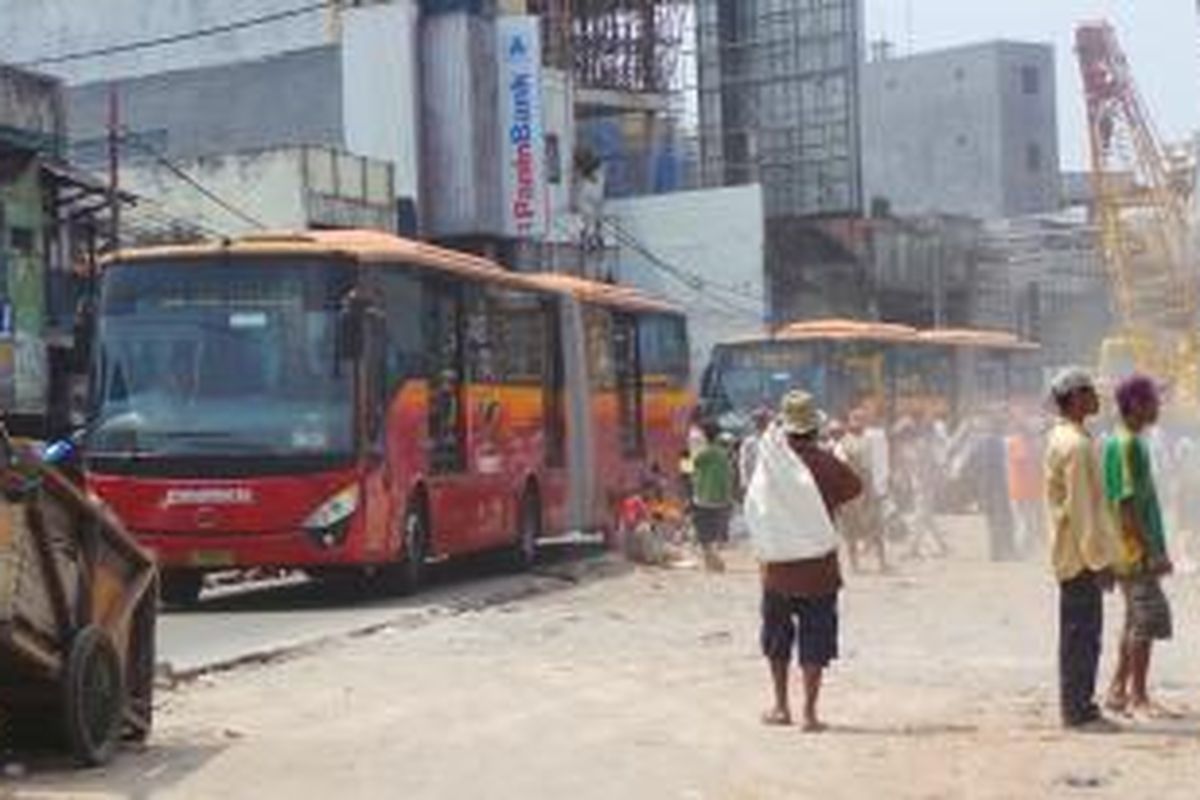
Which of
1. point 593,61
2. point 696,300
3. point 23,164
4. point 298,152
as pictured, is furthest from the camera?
point 593,61

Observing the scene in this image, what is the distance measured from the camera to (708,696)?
12.0m

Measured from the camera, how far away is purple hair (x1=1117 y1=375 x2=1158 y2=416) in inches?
416

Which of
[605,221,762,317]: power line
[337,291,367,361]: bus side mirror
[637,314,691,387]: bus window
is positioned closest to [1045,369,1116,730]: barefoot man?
[337,291,367,361]: bus side mirror

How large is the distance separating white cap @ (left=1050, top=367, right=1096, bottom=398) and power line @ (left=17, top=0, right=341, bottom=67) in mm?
43842

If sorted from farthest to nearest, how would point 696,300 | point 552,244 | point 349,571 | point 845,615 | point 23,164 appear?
point 696,300 < point 552,244 < point 23,164 < point 349,571 < point 845,615

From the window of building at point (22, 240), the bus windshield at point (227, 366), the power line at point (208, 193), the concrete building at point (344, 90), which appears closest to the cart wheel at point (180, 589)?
the bus windshield at point (227, 366)

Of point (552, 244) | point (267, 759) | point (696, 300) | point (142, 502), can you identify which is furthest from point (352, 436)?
point (696, 300)

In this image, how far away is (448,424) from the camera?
20.6 metres

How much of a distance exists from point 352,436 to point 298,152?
26859 mm

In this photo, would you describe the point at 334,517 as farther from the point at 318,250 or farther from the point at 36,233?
the point at 36,233

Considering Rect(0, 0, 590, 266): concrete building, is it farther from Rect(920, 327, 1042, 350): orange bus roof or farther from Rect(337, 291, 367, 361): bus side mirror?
Rect(337, 291, 367, 361): bus side mirror

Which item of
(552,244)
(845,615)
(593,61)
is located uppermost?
(593,61)

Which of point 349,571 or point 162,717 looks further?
point 349,571

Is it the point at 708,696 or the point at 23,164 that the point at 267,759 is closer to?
the point at 708,696
